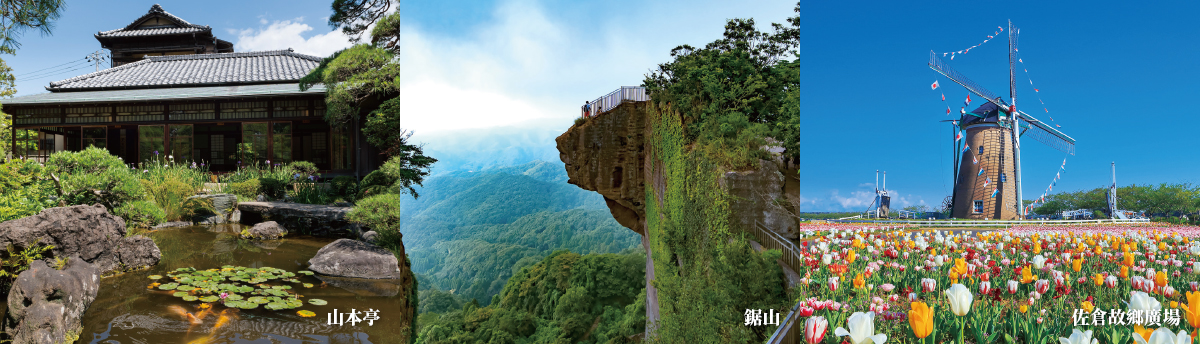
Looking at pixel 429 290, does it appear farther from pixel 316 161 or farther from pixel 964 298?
pixel 964 298

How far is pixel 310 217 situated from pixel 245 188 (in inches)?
84.1

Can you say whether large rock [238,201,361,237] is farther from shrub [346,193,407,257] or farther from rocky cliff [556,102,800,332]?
rocky cliff [556,102,800,332]

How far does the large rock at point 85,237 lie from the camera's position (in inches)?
209

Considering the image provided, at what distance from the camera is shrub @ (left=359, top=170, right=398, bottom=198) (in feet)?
27.2

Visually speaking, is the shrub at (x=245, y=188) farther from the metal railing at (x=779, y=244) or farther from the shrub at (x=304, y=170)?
the metal railing at (x=779, y=244)

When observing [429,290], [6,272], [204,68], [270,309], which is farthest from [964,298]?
[204,68]

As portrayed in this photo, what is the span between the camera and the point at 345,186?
928 centimetres

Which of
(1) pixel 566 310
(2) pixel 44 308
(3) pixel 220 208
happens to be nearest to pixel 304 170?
(3) pixel 220 208

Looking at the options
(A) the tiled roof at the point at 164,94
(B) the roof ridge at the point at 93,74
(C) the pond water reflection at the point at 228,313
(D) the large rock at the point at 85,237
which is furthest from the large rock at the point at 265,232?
(B) the roof ridge at the point at 93,74

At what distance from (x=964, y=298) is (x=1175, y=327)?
5.64 ft

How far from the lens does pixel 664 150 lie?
5.50 m

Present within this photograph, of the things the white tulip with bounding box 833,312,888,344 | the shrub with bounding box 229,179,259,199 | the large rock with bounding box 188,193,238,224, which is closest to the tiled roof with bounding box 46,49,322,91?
the shrub with bounding box 229,179,259,199

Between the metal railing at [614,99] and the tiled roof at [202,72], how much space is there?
7.53 meters

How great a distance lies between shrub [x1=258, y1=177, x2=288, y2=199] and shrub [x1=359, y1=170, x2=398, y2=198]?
2.12 metres
